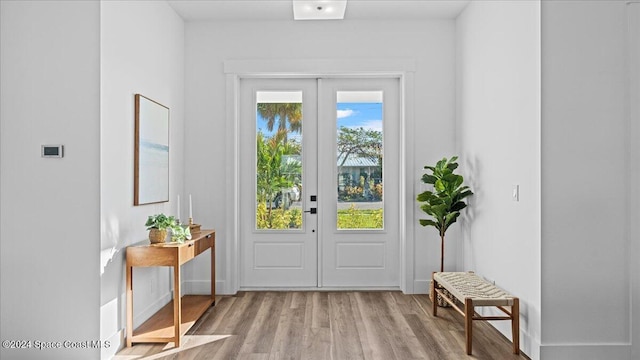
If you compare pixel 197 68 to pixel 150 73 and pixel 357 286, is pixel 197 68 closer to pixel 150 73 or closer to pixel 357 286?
pixel 150 73

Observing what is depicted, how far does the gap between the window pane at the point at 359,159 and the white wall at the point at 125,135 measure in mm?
1807

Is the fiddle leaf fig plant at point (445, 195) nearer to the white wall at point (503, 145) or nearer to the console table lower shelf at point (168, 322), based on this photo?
the white wall at point (503, 145)

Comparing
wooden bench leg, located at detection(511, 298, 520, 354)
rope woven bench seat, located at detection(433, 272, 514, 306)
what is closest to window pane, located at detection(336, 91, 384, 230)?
rope woven bench seat, located at detection(433, 272, 514, 306)

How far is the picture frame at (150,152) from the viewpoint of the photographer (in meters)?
3.64

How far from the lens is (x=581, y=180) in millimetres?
3098

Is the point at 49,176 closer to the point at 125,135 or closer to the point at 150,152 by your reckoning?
the point at 125,135

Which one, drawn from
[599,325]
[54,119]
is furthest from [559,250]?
[54,119]

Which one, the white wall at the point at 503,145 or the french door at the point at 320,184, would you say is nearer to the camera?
the white wall at the point at 503,145

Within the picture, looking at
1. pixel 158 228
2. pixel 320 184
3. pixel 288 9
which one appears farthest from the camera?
pixel 320 184

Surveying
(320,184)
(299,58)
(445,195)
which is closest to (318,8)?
(299,58)

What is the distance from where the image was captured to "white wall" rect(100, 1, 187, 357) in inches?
124

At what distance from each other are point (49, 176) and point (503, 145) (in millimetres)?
3318

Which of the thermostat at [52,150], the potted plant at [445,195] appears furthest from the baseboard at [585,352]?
the thermostat at [52,150]

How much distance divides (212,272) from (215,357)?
4.65ft
